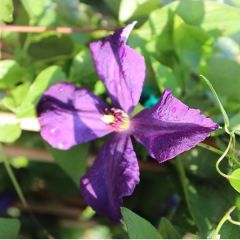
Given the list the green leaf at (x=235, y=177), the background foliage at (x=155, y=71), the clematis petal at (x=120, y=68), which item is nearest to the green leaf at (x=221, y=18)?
the background foliage at (x=155, y=71)

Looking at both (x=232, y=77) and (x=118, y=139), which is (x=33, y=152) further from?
(x=232, y=77)

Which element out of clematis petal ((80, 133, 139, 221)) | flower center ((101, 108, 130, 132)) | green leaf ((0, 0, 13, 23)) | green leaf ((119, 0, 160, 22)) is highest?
green leaf ((0, 0, 13, 23))

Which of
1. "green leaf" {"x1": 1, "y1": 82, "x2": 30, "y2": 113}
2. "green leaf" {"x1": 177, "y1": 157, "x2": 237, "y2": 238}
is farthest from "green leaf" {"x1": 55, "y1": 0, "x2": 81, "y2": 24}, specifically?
"green leaf" {"x1": 177, "y1": 157, "x2": 237, "y2": 238}

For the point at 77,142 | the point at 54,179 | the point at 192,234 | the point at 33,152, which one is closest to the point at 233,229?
the point at 192,234

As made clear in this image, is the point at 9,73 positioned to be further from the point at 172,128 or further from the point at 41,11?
the point at 172,128

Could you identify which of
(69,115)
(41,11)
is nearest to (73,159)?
(69,115)

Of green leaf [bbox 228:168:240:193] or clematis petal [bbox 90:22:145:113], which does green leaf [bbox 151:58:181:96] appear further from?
green leaf [bbox 228:168:240:193]
